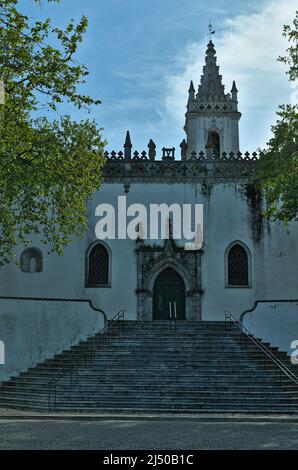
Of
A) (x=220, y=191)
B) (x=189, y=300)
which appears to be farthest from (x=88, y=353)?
(x=220, y=191)

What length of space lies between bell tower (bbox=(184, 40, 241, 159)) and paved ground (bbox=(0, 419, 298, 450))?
27.9 metres

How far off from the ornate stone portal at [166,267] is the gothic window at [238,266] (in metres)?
1.37

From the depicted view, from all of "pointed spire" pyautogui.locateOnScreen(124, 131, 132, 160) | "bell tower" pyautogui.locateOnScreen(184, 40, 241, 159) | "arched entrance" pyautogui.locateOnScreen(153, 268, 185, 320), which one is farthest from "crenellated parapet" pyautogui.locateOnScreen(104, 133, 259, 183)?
"bell tower" pyautogui.locateOnScreen(184, 40, 241, 159)

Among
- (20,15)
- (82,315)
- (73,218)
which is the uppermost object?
(20,15)

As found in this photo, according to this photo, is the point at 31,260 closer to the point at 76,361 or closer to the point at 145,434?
the point at 76,361

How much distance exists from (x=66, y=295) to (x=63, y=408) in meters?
9.11

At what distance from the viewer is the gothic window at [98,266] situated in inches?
968

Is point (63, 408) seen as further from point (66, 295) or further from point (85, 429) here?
point (66, 295)

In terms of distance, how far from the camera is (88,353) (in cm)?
1903

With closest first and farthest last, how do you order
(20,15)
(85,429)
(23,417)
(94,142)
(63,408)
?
1. (85,429)
2. (20,15)
3. (23,417)
4. (63,408)
5. (94,142)

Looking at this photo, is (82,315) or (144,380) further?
(82,315)

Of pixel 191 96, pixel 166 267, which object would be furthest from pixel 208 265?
pixel 191 96

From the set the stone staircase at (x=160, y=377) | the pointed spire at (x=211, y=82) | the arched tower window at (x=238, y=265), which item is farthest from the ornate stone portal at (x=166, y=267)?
the pointed spire at (x=211, y=82)

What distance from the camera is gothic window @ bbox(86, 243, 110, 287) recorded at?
968 inches
